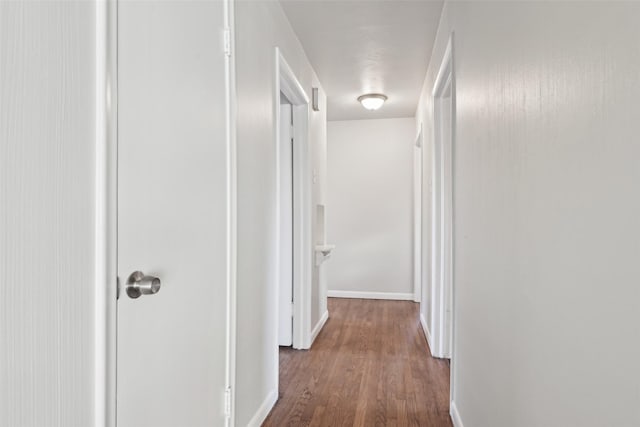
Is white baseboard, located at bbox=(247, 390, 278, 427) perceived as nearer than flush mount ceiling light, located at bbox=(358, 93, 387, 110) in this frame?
Yes

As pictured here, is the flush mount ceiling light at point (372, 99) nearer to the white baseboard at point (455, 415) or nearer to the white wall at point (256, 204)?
the white wall at point (256, 204)

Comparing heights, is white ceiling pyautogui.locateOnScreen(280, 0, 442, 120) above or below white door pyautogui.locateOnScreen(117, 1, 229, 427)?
above

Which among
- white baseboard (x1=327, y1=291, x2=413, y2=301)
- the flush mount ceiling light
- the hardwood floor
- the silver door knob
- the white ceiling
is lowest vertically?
the hardwood floor

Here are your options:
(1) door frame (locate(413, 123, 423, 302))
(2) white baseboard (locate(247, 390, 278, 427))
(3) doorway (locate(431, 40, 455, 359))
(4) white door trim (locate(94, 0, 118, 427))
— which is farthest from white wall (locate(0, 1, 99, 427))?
(1) door frame (locate(413, 123, 423, 302))

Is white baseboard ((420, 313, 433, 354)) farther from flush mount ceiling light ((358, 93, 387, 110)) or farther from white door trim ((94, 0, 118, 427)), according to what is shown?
white door trim ((94, 0, 118, 427))

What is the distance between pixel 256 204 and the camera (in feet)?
6.97

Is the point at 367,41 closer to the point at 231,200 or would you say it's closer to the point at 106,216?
the point at 231,200

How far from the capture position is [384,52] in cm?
329

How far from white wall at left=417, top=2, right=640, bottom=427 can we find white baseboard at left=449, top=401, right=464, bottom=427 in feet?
1.33

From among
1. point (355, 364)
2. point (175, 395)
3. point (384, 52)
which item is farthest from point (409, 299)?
point (175, 395)

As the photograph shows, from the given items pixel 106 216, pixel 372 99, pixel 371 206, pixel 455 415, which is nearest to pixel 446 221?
pixel 455 415

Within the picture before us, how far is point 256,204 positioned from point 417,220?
3418 mm

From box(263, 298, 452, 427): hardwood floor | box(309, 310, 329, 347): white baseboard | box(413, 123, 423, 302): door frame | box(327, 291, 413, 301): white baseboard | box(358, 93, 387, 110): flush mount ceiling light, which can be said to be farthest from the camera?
box(327, 291, 413, 301): white baseboard

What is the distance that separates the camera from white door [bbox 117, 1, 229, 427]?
41.9 inches
